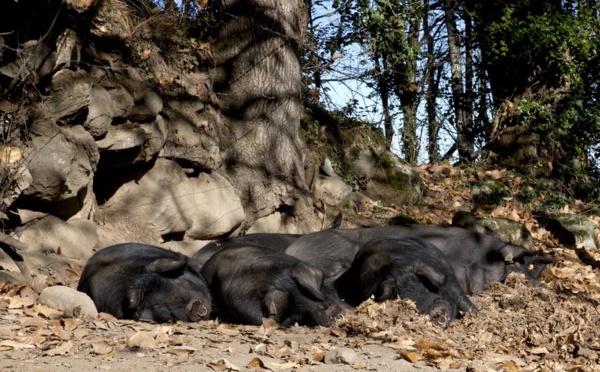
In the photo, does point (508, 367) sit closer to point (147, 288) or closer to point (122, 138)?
point (147, 288)

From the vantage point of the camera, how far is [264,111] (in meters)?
10.2

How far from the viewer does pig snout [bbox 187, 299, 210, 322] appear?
6204mm

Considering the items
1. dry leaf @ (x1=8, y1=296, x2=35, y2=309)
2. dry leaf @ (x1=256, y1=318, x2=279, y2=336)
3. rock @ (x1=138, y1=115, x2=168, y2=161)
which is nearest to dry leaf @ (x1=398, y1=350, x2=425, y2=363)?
dry leaf @ (x1=256, y1=318, x2=279, y2=336)

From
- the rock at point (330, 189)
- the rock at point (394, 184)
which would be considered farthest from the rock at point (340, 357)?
the rock at point (394, 184)

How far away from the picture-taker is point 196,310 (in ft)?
20.4

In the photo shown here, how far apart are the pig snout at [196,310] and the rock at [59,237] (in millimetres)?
1876

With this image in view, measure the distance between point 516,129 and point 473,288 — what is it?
24.4 feet

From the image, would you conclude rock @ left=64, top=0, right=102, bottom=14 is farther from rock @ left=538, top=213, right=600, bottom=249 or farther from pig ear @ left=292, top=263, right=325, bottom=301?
rock @ left=538, top=213, right=600, bottom=249

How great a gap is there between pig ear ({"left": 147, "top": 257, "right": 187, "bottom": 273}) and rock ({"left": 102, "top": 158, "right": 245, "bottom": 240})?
7.61 feet

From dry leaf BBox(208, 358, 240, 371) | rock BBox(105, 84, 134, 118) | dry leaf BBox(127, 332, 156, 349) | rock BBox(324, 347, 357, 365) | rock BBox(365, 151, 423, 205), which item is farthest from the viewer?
rock BBox(365, 151, 423, 205)

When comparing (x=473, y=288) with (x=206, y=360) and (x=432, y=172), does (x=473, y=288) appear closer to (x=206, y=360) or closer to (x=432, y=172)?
(x=206, y=360)

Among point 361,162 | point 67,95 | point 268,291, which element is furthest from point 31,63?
point 361,162

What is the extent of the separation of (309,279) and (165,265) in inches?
46.7

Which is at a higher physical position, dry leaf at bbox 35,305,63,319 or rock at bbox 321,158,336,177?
rock at bbox 321,158,336,177
